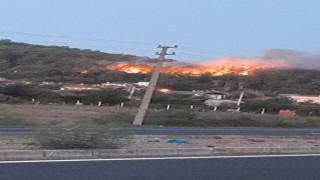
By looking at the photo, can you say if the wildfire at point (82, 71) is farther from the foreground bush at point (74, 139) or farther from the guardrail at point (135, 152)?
the foreground bush at point (74, 139)

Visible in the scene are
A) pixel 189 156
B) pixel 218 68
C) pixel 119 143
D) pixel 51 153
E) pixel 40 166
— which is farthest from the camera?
pixel 218 68

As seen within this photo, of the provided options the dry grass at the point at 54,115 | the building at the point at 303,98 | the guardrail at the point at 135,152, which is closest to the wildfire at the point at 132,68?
the dry grass at the point at 54,115

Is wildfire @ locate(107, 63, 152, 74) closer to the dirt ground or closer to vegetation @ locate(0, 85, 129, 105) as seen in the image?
vegetation @ locate(0, 85, 129, 105)

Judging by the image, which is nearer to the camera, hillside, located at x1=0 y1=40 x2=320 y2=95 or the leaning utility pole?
the leaning utility pole

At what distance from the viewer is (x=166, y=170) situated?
33.4 ft

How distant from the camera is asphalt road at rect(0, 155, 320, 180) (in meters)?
9.14

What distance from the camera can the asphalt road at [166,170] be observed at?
914 cm

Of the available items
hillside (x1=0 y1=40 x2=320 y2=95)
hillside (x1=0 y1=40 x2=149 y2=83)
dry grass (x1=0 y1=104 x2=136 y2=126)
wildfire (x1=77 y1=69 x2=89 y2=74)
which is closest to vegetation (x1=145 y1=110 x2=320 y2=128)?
dry grass (x1=0 y1=104 x2=136 y2=126)

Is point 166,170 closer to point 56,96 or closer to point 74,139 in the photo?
point 74,139

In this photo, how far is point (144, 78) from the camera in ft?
238

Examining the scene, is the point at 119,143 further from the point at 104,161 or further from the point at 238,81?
the point at 238,81

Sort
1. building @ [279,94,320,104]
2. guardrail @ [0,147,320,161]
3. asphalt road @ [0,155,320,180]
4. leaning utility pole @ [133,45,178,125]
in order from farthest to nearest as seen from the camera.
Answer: building @ [279,94,320,104] → leaning utility pole @ [133,45,178,125] → guardrail @ [0,147,320,161] → asphalt road @ [0,155,320,180]

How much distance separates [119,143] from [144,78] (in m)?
58.7

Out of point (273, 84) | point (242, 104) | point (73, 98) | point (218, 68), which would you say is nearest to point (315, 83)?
point (273, 84)
